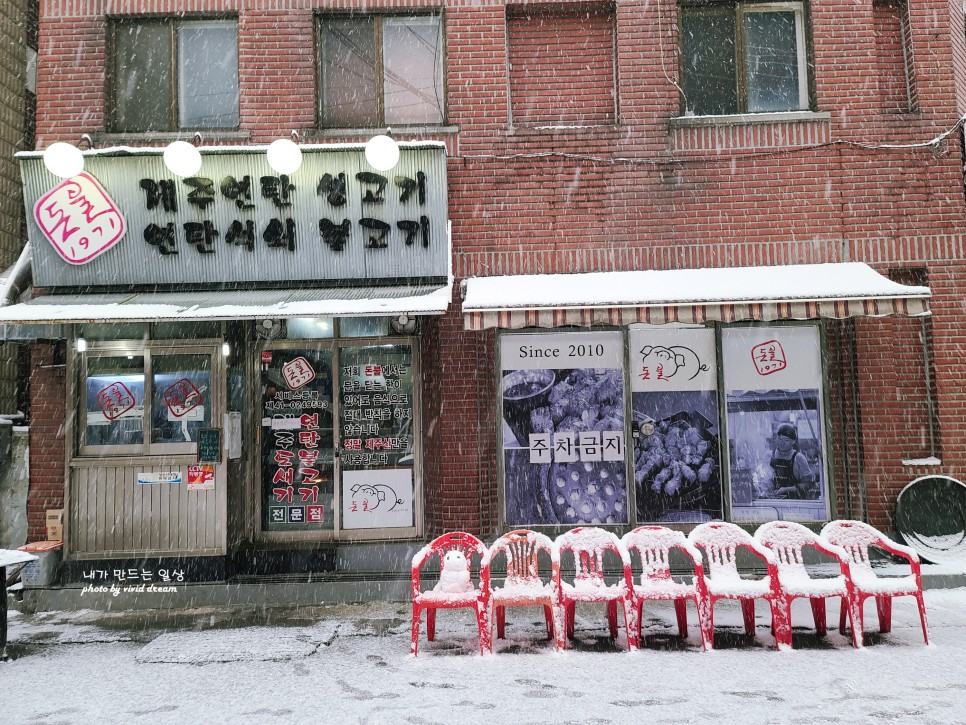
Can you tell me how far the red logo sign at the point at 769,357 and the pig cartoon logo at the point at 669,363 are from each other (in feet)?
1.94

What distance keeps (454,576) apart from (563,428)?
8.82 feet

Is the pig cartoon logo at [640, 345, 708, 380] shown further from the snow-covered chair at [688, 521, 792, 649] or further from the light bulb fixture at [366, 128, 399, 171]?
the light bulb fixture at [366, 128, 399, 171]

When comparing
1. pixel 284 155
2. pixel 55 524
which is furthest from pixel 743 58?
pixel 55 524

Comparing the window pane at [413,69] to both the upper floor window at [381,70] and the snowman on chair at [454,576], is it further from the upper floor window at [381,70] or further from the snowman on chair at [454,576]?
the snowman on chair at [454,576]

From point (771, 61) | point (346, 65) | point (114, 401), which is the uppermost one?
point (346, 65)

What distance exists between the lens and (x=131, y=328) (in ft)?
26.0

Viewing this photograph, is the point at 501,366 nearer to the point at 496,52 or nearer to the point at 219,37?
the point at 496,52

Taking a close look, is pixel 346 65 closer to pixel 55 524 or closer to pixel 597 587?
pixel 55 524

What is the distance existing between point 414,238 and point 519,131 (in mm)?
1856

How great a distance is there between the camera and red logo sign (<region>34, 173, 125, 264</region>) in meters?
7.73

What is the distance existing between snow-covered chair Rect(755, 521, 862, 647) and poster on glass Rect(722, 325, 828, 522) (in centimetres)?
177

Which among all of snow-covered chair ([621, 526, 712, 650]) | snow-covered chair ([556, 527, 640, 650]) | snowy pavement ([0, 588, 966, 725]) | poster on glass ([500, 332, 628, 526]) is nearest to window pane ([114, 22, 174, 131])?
poster on glass ([500, 332, 628, 526])

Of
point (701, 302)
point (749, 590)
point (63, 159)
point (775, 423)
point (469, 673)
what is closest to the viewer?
point (469, 673)

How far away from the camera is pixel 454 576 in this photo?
599cm
